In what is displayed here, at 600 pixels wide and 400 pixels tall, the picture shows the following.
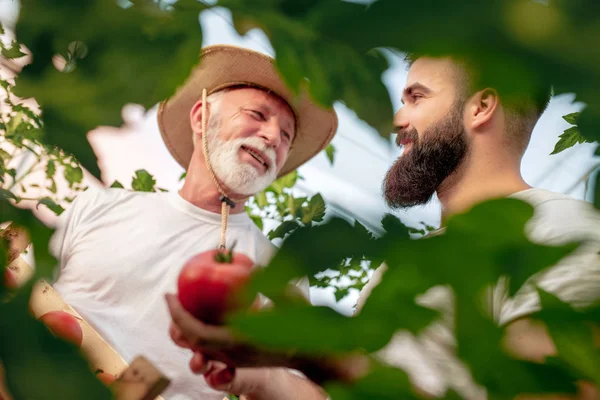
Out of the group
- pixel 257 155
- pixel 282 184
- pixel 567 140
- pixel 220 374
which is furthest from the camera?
pixel 282 184


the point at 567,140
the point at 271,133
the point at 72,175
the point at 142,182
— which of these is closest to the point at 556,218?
the point at 567,140

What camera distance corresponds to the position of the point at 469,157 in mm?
1439

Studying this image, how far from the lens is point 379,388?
27 cm

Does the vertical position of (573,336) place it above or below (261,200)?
above

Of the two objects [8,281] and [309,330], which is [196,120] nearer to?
[8,281]

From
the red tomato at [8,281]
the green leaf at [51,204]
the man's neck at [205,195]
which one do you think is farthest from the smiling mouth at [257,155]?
the red tomato at [8,281]

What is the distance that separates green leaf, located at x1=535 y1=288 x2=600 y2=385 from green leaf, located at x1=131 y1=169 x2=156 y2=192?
2000 millimetres

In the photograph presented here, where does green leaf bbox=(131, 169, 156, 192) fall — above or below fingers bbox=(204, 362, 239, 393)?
below

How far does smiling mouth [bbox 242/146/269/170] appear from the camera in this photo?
180 cm

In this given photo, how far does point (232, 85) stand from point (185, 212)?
1.35 ft

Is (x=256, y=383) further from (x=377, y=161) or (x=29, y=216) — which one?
(x=377, y=161)

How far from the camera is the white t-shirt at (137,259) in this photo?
1.41m

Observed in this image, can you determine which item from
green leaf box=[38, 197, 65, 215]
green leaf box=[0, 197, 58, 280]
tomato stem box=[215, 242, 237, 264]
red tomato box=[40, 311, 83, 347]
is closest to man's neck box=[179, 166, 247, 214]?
green leaf box=[38, 197, 65, 215]

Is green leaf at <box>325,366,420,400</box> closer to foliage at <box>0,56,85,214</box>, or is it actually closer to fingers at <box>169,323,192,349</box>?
fingers at <box>169,323,192,349</box>
